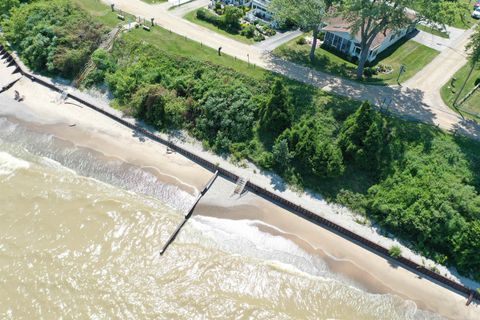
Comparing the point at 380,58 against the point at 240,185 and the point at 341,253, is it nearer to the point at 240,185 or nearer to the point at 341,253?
the point at 240,185

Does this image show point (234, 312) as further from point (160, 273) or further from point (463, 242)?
point (463, 242)

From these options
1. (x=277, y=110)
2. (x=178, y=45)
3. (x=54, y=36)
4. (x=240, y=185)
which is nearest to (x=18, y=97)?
(x=54, y=36)

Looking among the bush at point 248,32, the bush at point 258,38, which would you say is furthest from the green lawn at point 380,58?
the bush at point 248,32

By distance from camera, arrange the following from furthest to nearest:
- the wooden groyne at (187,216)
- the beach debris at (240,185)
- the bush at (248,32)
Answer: the bush at (248,32), the beach debris at (240,185), the wooden groyne at (187,216)

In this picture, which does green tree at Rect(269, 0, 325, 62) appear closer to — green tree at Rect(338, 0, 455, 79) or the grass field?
green tree at Rect(338, 0, 455, 79)

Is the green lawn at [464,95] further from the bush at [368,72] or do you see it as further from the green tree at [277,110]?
the green tree at [277,110]
